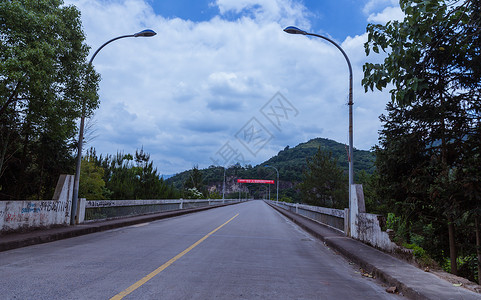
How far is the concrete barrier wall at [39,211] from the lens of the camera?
942 cm

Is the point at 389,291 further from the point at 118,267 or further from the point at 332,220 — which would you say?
the point at 332,220

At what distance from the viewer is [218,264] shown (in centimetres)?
700

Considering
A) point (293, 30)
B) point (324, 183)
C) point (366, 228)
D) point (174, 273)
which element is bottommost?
point (174, 273)

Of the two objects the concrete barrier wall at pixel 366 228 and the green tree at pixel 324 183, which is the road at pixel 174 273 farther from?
the green tree at pixel 324 183

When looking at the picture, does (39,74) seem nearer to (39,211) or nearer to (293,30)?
(39,211)

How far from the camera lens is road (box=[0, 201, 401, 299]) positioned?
4754 millimetres

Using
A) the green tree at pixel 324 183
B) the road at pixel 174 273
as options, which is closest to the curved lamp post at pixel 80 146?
the road at pixel 174 273

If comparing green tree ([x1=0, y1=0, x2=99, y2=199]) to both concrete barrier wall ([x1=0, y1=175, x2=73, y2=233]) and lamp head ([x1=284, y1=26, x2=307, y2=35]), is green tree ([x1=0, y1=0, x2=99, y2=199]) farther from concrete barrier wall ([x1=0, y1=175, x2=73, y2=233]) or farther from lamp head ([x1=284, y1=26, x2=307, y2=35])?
lamp head ([x1=284, y1=26, x2=307, y2=35])

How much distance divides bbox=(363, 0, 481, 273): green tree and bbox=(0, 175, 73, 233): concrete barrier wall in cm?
982

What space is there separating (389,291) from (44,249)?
7.74 metres

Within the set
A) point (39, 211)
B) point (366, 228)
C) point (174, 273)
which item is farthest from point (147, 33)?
point (366, 228)

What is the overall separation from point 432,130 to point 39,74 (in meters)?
12.2

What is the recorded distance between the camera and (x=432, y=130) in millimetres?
11406

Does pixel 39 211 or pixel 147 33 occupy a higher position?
pixel 147 33
